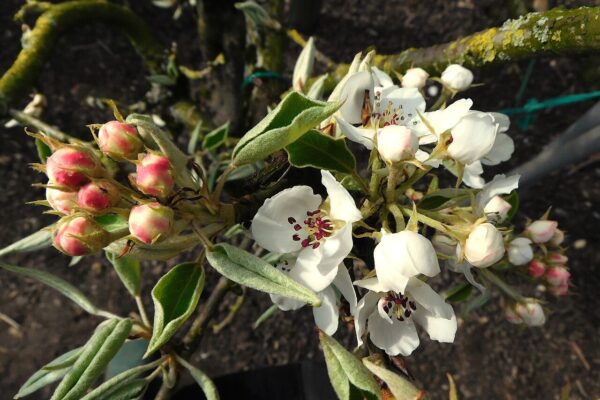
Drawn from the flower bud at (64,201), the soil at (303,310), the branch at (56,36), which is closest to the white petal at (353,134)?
the flower bud at (64,201)

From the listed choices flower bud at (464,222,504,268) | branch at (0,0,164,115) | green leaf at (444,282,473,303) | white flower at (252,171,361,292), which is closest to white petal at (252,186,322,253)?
white flower at (252,171,361,292)

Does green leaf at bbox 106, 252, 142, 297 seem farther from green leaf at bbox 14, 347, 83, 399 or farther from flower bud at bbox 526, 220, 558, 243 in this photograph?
flower bud at bbox 526, 220, 558, 243

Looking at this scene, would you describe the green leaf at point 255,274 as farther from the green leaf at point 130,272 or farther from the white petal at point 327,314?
the green leaf at point 130,272

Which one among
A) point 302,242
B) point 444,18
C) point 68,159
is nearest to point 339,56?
point 444,18

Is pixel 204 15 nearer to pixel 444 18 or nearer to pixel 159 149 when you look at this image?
pixel 159 149

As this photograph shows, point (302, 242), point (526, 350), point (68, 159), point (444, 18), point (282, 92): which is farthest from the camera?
point (444, 18)

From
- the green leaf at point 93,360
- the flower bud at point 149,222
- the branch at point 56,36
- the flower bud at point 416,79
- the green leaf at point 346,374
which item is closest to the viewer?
the flower bud at point 149,222

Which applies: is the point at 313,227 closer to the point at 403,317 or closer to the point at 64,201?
the point at 403,317
